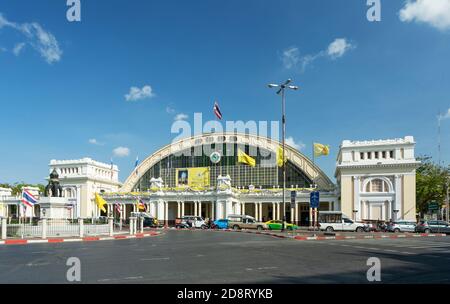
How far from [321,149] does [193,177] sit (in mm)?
30960

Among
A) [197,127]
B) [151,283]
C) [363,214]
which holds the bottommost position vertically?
[363,214]

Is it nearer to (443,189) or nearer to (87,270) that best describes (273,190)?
(443,189)

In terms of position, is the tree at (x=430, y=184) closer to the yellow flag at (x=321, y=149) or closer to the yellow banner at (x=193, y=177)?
the yellow flag at (x=321, y=149)

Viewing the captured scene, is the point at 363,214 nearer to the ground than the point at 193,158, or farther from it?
nearer to the ground

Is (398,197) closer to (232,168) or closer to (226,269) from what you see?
(232,168)

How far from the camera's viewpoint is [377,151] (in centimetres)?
7319

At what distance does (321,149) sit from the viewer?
77.8 meters

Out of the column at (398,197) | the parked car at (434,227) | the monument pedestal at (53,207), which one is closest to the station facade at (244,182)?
the column at (398,197)

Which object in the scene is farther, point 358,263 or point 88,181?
point 88,181

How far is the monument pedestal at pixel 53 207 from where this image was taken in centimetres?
3875

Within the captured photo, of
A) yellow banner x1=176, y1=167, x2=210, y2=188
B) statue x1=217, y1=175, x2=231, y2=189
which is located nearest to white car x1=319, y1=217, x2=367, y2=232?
statue x1=217, y1=175, x2=231, y2=189

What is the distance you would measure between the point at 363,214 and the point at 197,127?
133 feet

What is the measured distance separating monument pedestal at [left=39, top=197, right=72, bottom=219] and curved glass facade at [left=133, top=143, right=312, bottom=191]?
2118 inches
